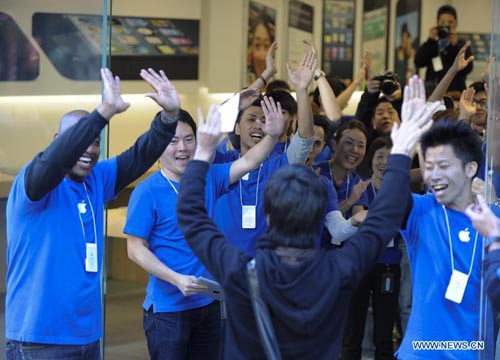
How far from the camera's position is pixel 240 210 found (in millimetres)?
4562

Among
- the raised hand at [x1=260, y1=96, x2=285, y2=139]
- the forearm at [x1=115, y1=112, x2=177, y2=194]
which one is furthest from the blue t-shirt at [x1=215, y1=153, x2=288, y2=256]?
the forearm at [x1=115, y1=112, x2=177, y2=194]

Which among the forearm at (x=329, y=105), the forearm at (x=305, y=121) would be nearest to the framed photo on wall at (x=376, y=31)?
the forearm at (x=329, y=105)

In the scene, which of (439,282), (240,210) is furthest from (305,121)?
(439,282)

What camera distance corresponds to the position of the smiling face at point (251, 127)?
485 cm

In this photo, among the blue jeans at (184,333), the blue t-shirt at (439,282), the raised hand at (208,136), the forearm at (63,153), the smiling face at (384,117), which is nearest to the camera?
the raised hand at (208,136)

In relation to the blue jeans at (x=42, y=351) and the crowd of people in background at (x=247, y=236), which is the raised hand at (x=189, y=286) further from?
the blue jeans at (x=42, y=351)

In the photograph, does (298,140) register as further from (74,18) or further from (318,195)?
(318,195)

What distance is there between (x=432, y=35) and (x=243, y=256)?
20.8ft

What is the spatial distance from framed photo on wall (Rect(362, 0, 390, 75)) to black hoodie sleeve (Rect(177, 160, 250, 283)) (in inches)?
363

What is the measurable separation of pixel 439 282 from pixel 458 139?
511mm

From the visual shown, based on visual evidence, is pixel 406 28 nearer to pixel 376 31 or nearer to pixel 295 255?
pixel 376 31

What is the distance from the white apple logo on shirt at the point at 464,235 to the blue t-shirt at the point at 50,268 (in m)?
1.29

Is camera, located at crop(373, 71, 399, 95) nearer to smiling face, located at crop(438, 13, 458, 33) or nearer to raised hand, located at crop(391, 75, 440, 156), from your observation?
smiling face, located at crop(438, 13, 458, 33)

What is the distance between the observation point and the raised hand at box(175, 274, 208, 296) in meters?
4.03
